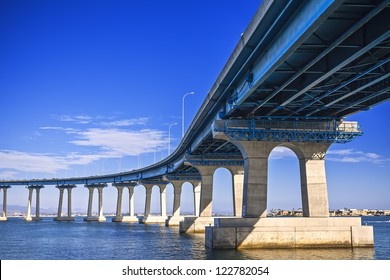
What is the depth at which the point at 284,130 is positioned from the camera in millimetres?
49562

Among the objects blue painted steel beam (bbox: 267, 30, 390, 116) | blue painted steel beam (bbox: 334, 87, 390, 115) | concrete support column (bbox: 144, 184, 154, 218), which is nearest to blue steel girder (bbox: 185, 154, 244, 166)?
blue painted steel beam (bbox: 334, 87, 390, 115)

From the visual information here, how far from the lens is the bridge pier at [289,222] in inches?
1786

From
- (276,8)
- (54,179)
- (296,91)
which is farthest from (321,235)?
(54,179)

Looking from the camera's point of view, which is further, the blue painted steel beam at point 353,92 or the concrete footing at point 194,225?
the concrete footing at point 194,225

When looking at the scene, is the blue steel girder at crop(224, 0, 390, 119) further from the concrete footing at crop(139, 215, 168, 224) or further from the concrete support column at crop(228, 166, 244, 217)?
the concrete footing at crop(139, 215, 168, 224)

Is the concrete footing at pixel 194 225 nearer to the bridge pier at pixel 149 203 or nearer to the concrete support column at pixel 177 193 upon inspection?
the concrete support column at pixel 177 193

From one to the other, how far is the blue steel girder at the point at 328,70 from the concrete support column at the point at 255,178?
3234mm

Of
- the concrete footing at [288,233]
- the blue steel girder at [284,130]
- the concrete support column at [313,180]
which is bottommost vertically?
the concrete footing at [288,233]

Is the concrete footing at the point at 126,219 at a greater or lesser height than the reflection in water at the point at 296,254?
greater

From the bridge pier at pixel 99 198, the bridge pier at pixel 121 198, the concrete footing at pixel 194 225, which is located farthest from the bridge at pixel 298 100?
the bridge pier at pixel 99 198

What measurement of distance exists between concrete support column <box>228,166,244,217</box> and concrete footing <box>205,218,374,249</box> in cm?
2695

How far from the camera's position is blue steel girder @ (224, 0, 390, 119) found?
25.6 m

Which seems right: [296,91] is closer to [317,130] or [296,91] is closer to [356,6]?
[317,130]

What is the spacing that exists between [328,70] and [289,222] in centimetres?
1755
